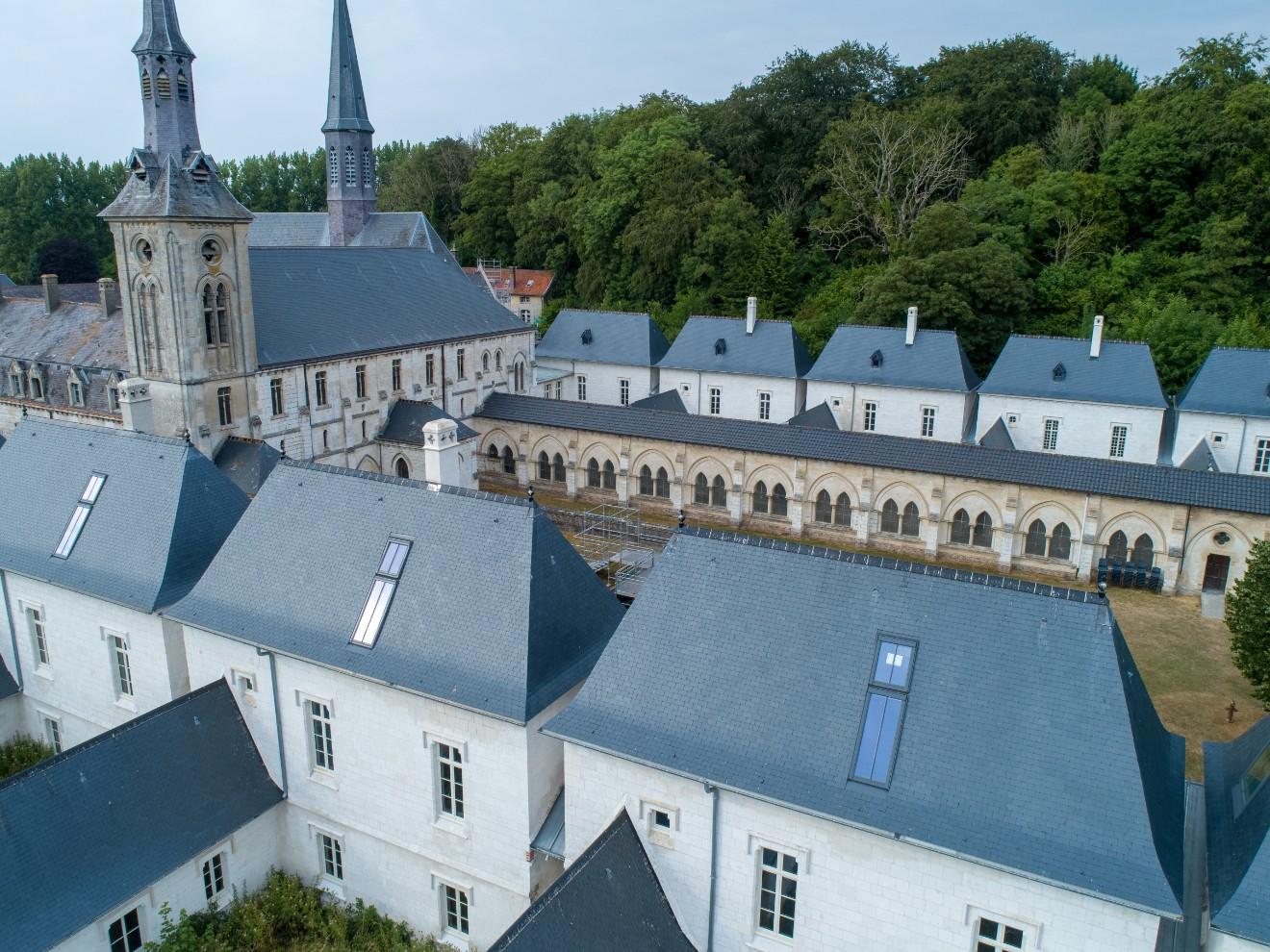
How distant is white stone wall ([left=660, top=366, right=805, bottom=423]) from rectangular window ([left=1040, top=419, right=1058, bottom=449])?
452 inches

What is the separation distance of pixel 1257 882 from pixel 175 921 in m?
15.5

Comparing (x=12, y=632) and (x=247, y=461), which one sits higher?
(x=247, y=461)

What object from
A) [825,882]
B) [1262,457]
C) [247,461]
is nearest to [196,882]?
[825,882]

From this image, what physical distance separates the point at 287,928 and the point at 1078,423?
3585 cm

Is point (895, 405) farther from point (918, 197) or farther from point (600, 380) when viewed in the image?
point (918, 197)

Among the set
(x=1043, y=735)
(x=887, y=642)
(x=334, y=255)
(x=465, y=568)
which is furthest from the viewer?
(x=334, y=255)

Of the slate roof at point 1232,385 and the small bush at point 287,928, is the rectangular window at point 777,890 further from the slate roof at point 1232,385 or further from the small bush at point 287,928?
the slate roof at point 1232,385

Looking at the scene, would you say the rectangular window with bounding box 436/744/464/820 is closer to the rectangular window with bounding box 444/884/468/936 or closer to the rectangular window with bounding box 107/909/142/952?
the rectangular window with bounding box 444/884/468/936

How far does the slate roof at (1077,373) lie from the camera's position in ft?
122

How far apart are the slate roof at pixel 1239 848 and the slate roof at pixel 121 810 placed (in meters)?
14.6

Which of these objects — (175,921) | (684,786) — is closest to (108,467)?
(175,921)

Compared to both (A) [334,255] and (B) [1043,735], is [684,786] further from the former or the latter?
(A) [334,255]

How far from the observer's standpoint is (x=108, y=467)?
19250 millimetres

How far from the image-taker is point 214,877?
50.1 feet
